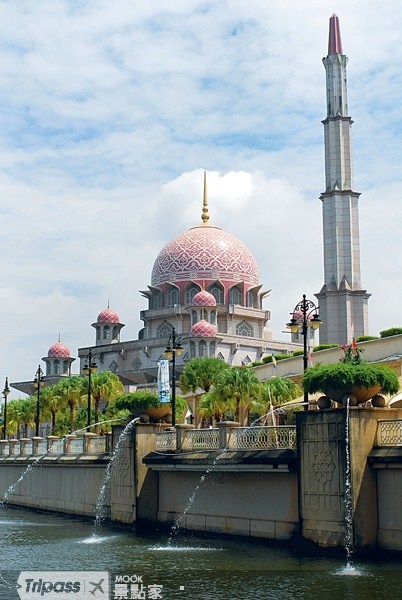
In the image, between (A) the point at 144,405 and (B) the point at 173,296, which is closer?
(A) the point at 144,405

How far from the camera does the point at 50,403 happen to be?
176 feet

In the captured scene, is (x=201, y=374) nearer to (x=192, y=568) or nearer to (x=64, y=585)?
(x=192, y=568)

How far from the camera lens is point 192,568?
19969 millimetres

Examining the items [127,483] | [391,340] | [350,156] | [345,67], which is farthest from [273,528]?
[345,67]

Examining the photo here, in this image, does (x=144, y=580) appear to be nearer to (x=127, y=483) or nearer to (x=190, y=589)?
(x=190, y=589)

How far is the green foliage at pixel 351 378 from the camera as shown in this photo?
21297 mm

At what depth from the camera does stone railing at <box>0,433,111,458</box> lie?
33.8m

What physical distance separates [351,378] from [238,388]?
66.1ft

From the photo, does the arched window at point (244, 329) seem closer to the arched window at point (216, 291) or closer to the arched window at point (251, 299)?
the arched window at point (251, 299)

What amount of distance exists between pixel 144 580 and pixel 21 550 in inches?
266

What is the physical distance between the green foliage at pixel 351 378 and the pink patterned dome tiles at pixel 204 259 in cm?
6492

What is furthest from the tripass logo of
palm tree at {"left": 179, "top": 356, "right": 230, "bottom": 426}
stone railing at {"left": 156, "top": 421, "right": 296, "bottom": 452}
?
palm tree at {"left": 179, "top": 356, "right": 230, "bottom": 426}

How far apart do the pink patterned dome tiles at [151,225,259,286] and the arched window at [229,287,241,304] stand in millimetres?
1136

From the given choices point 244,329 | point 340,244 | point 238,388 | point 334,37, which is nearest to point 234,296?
point 244,329
